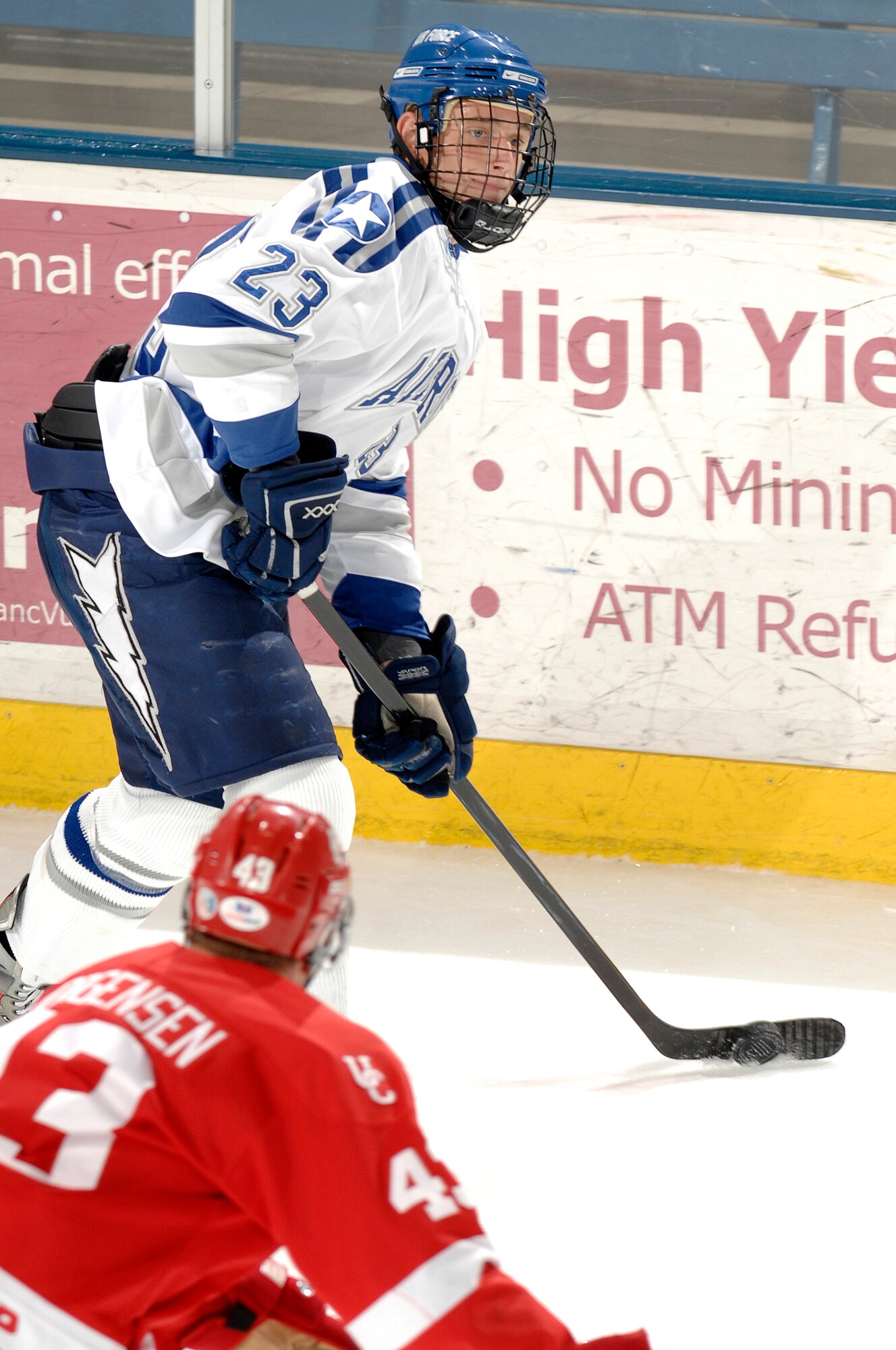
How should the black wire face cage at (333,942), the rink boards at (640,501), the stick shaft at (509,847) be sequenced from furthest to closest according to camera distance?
the rink boards at (640,501) → the stick shaft at (509,847) → the black wire face cage at (333,942)

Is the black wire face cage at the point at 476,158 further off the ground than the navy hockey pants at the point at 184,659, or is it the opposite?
the black wire face cage at the point at 476,158

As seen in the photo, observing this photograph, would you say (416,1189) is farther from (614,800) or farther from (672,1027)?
(614,800)

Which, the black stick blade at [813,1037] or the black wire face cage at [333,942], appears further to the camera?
the black stick blade at [813,1037]

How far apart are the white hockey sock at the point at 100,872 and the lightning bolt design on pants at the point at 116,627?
0.32ft

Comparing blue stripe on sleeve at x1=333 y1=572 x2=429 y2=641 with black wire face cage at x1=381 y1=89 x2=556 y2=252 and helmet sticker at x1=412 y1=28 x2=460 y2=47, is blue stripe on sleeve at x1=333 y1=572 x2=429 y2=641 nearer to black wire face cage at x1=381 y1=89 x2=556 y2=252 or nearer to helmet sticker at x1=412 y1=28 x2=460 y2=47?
black wire face cage at x1=381 y1=89 x2=556 y2=252

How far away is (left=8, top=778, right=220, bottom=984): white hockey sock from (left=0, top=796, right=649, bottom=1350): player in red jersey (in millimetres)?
784

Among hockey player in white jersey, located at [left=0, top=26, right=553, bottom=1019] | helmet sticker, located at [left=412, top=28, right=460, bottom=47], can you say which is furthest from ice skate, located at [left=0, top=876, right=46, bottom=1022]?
helmet sticker, located at [left=412, top=28, right=460, bottom=47]

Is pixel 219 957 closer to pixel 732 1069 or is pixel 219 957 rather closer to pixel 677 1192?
pixel 677 1192

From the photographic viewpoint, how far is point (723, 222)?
284cm

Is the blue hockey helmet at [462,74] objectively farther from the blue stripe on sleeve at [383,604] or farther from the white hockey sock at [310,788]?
the white hockey sock at [310,788]

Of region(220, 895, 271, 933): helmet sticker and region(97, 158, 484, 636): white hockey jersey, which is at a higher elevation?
region(97, 158, 484, 636): white hockey jersey

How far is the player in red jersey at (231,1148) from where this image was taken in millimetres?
758

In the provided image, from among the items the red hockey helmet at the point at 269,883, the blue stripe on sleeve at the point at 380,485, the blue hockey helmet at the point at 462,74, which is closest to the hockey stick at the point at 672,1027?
the blue stripe on sleeve at the point at 380,485

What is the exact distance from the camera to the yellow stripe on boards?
9.48ft
